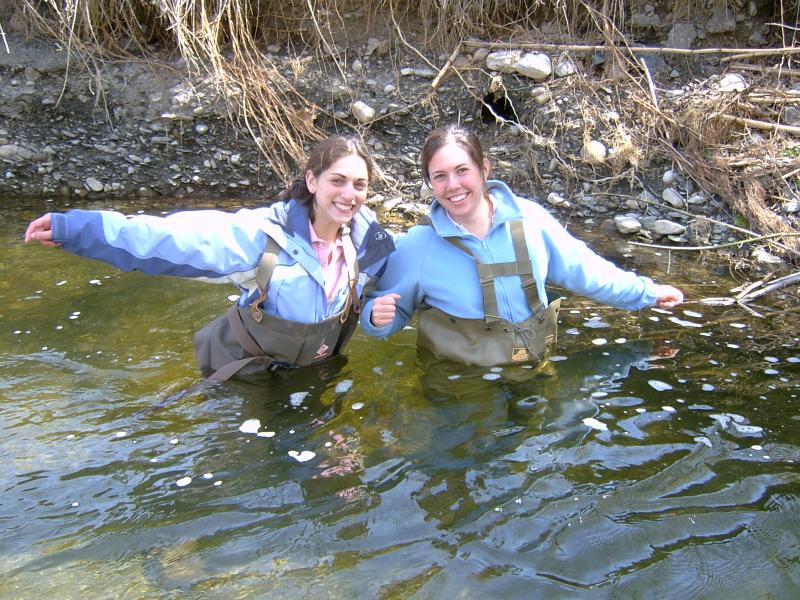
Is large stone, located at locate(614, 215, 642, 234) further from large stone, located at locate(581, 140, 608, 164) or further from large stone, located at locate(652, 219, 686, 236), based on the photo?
large stone, located at locate(581, 140, 608, 164)

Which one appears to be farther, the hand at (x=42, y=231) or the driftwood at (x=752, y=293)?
the driftwood at (x=752, y=293)

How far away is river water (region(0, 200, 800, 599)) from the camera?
2.77 meters

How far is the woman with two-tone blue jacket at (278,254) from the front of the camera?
3.28 meters

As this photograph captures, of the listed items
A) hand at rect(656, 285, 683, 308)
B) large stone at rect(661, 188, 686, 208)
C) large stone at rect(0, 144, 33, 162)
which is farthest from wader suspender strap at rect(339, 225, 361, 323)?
large stone at rect(0, 144, 33, 162)

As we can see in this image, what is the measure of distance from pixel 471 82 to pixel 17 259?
15.2 ft

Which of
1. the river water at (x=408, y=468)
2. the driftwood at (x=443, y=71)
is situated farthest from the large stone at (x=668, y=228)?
the driftwood at (x=443, y=71)

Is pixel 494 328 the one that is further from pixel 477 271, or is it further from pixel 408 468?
pixel 408 468

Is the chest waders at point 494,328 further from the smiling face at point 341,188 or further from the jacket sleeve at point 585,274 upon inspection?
the smiling face at point 341,188

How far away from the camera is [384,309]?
3.62m

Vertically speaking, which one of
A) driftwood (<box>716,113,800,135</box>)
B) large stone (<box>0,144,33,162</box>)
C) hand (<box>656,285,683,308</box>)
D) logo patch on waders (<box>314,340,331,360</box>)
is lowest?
logo patch on waders (<box>314,340,331,360</box>)

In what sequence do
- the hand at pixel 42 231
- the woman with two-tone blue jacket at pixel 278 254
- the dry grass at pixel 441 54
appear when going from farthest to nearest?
the dry grass at pixel 441 54, the woman with two-tone blue jacket at pixel 278 254, the hand at pixel 42 231

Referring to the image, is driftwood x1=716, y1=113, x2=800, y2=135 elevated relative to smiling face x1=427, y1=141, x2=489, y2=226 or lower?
elevated

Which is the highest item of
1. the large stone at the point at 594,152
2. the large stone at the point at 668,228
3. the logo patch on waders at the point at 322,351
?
the large stone at the point at 594,152

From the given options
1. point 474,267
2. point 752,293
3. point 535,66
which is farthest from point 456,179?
point 535,66
